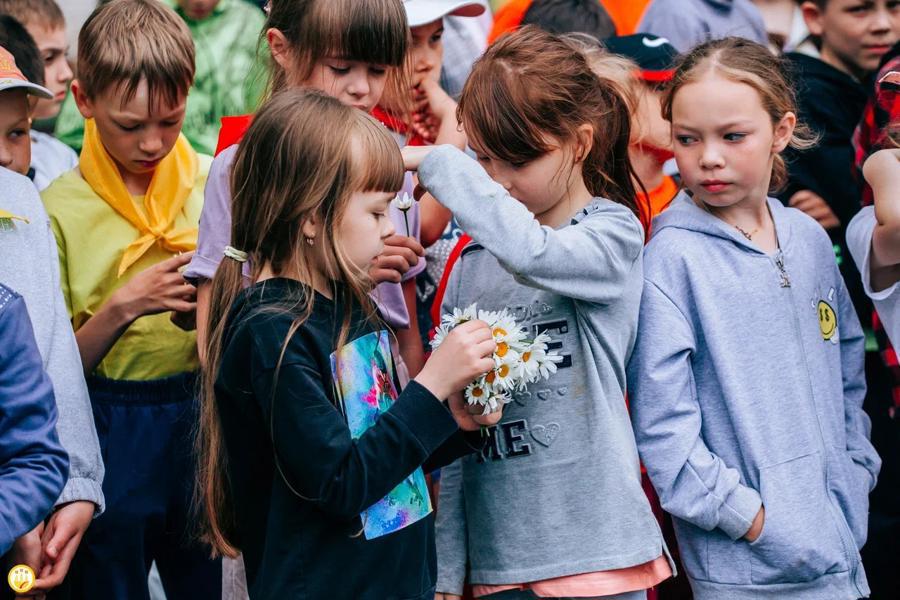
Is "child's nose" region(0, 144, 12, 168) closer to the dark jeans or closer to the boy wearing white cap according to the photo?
the boy wearing white cap

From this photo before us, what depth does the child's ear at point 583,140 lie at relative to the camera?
2959mm

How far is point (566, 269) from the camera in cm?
272

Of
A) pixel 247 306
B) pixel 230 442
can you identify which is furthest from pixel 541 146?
pixel 230 442

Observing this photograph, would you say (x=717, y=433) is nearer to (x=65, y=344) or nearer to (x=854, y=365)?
(x=854, y=365)

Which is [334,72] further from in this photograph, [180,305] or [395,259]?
[180,305]

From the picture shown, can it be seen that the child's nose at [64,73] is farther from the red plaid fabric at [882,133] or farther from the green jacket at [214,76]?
the red plaid fabric at [882,133]

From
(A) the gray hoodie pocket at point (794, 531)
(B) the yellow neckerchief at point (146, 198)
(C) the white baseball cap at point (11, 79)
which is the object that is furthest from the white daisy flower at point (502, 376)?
(C) the white baseball cap at point (11, 79)

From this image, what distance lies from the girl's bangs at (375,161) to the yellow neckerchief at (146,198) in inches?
41.0

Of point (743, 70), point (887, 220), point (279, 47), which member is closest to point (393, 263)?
point (279, 47)

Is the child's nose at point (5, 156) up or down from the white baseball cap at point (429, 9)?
down

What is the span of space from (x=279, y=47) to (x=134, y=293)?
765mm

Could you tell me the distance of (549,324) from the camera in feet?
9.45

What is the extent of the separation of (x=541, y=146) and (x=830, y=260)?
943 millimetres

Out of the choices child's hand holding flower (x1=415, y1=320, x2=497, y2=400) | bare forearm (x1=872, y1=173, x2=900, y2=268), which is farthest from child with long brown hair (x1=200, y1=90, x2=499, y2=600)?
bare forearm (x1=872, y1=173, x2=900, y2=268)
